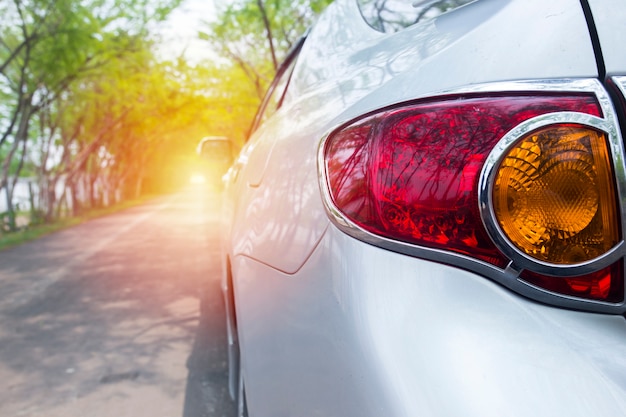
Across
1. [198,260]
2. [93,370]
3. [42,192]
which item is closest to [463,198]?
[93,370]

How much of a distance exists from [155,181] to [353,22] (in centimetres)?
4807

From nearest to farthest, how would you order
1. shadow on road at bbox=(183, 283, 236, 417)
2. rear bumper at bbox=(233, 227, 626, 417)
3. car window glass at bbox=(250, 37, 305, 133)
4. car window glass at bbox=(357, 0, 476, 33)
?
rear bumper at bbox=(233, 227, 626, 417), car window glass at bbox=(357, 0, 476, 33), car window glass at bbox=(250, 37, 305, 133), shadow on road at bbox=(183, 283, 236, 417)

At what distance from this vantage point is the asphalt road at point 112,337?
112 inches

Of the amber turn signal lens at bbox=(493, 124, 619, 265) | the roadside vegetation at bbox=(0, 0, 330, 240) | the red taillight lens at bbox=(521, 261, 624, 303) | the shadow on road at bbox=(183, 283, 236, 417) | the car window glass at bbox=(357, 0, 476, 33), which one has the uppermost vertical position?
the roadside vegetation at bbox=(0, 0, 330, 240)

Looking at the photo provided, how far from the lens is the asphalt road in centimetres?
285

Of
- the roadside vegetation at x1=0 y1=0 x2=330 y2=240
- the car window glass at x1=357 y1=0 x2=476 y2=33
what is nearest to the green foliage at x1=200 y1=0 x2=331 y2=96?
the roadside vegetation at x1=0 y1=0 x2=330 y2=240

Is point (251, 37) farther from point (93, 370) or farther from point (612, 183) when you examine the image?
point (612, 183)

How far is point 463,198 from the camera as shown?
0.93 metres

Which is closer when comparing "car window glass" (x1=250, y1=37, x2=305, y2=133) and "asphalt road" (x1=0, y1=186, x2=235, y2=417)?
"car window glass" (x1=250, y1=37, x2=305, y2=133)

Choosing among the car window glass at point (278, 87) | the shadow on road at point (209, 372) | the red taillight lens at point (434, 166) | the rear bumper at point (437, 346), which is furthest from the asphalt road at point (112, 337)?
the red taillight lens at point (434, 166)

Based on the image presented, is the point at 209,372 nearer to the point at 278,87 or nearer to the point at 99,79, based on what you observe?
the point at 278,87

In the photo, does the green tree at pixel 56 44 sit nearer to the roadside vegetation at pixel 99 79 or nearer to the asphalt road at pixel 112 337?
the roadside vegetation at pixel 99 79

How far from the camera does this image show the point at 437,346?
2.82 feet

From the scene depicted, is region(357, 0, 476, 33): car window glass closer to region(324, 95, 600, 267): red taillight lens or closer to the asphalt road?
Result: region(324, 95, 600, 267): red taillight lens
